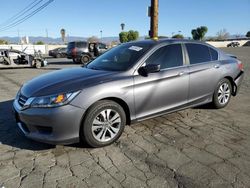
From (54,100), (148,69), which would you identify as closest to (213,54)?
(148,69)

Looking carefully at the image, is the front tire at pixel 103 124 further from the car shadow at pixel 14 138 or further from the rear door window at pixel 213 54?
the rear door window at pixel 213 54

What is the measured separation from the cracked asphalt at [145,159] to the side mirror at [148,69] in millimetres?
1063

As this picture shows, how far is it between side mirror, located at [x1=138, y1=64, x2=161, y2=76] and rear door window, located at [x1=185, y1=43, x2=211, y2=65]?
3.57 ft

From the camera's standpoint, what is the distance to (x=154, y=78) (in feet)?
13.2

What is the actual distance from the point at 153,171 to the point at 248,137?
1941 millimetres

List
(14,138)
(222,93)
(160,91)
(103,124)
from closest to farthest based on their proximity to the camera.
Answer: (103,124) < (14,138) < (160,91) < (222,93)

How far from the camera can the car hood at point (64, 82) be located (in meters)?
3.40

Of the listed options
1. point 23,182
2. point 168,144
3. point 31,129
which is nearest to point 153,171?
point 168,144

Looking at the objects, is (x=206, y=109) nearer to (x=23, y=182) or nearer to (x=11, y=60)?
(x=23, y=182)

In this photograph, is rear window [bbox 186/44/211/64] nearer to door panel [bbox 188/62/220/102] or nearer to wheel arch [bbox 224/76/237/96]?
door panel [bbox 188/62/220/102]

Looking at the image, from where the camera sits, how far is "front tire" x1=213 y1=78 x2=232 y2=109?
5.15 metres

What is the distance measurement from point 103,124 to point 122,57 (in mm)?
1387

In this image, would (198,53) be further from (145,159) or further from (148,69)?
(145,159)

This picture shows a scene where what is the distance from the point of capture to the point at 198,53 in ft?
15.9
